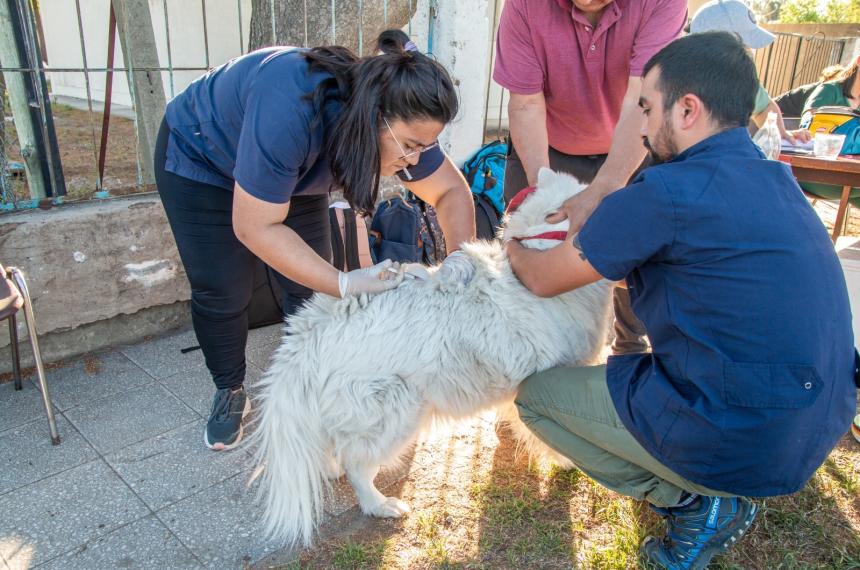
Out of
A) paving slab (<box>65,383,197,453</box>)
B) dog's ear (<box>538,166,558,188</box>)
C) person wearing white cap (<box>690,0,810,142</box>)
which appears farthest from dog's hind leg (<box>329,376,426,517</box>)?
person wearing white cap (<box>690,0,810,142</box>)

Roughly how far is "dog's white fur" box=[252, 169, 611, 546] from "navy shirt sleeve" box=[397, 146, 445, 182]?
482 millimetres

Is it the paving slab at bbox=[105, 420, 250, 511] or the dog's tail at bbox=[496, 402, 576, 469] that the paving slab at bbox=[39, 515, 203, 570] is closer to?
the paving slab at bbox=[105, 420, 250, 511]

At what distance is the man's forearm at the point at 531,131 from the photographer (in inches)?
113

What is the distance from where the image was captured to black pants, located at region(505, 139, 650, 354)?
3157 millimetres

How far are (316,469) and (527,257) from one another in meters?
1.09

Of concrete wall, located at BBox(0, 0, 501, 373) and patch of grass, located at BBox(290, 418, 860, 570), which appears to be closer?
patch of grass, located at BBox(290, 418, 860, 570)

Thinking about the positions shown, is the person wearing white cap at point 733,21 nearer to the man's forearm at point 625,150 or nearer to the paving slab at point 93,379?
the man's forearm at point 625,150

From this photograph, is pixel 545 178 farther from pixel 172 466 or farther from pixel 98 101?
pixel 98 101

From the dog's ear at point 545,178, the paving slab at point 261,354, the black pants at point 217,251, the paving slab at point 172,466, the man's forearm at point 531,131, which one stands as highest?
the man's forearm at point 531,131

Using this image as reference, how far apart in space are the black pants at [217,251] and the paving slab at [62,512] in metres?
0.62

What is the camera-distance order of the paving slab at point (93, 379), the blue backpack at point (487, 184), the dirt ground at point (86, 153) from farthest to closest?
1. the dirt ground at point (86, 153)
2. the blue backpack at point (487, 184)
3. the paving slab at point (93, 379)

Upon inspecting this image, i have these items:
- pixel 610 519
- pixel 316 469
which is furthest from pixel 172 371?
pixel 610 519

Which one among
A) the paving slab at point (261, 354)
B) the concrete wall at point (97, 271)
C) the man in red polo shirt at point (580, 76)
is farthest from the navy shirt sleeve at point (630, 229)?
the paving slab at point (261, 354)

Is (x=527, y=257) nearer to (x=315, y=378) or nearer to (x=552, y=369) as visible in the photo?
(x=552, y=369)
